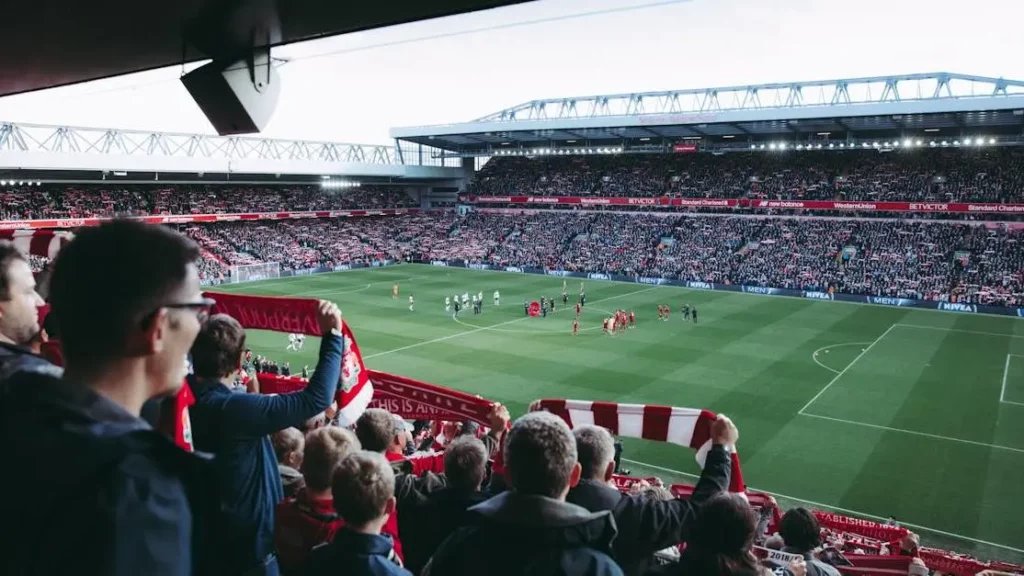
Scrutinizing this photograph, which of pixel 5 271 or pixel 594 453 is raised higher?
pixel 5 271

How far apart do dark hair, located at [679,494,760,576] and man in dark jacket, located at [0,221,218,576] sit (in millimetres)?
2478

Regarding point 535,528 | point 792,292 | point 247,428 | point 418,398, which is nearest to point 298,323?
point 247,428

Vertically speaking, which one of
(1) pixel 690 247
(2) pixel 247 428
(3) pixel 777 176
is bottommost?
(1) pixel 690 247

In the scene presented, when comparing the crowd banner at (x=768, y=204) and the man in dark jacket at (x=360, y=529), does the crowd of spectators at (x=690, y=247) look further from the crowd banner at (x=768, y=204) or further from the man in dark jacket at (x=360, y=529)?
the man in dark jacket at (x=360, y=529)

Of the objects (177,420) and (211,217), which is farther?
(211,217)

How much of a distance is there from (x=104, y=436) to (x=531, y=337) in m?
31.8

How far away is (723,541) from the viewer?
3.36 meters

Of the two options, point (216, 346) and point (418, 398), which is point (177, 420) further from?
point (418, 398)

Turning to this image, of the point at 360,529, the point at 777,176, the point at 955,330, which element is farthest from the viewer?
the point at 777,176

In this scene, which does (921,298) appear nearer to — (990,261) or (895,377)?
(990,261)

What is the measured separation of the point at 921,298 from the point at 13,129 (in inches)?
2470

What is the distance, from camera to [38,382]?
169 centimetres

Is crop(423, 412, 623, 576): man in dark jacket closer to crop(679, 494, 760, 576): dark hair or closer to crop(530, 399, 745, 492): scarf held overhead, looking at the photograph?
crop(679, 494, 760, 576): dark hair

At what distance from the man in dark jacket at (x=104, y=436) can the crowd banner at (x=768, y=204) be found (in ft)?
201
